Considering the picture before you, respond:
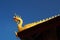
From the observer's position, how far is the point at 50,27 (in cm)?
1420

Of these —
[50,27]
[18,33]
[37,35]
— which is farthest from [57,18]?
[18,33]

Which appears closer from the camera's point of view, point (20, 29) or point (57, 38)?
point (57, 38)

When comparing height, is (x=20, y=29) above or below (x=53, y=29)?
above

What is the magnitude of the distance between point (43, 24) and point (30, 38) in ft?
4.17

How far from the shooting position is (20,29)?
15.4 metres

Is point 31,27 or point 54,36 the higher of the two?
point 31,27

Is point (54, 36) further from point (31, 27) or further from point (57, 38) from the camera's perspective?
point (31, 27)

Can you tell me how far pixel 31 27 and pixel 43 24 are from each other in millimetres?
821

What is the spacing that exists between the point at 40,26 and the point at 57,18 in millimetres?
1168

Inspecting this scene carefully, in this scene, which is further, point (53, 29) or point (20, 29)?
point (20, 29)

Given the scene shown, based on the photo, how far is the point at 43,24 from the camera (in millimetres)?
14227

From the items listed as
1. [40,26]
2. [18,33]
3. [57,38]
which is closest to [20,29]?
[18,33]

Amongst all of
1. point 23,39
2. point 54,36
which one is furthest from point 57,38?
point 23,39

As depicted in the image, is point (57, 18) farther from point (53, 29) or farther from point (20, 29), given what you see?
point (20, 29)
